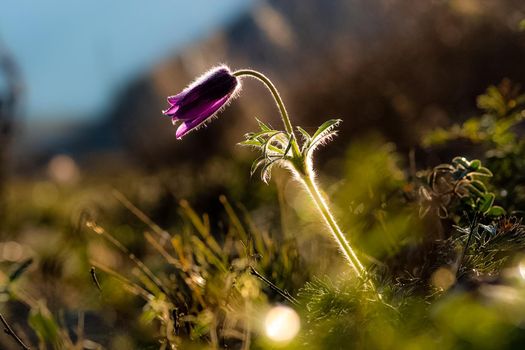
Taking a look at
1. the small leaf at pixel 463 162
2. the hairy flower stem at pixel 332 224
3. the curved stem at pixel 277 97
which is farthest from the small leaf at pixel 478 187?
the curved stem at pixel 277 97

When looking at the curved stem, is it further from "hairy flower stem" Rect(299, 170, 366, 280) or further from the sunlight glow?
the sunlight glow

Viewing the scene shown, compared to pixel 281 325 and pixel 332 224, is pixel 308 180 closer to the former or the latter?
pixel 332 224

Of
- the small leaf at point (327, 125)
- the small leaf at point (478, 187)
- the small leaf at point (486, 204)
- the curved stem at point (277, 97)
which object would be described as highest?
the curved stem at point (277, 97)

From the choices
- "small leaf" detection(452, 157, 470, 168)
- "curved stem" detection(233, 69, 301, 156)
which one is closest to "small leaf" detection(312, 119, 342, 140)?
"curved stem" detection(233, 69, 301, 156)

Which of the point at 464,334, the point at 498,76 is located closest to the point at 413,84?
the point at 498,76

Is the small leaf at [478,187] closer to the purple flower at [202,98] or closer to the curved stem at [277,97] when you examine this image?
the curved stem at [277,97]

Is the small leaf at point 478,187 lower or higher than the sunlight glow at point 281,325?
lower
